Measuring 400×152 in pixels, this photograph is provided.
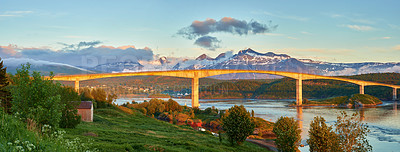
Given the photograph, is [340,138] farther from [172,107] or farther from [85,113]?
[172,107]

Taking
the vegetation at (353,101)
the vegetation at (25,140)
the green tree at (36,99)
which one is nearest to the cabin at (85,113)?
the green tree at (36,99)

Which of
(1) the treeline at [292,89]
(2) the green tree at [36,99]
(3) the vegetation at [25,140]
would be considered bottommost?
(1) the treeline at [292,89]

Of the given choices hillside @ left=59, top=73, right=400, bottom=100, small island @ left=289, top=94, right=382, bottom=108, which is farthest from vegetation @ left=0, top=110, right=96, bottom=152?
hillside @ left=59, top=73, right=400, bottom=100

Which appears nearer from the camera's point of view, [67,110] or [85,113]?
[67,110]

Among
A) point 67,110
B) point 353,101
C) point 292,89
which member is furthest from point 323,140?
point 292,89

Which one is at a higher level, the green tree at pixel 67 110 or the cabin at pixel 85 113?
the green tree at pixel 67 110

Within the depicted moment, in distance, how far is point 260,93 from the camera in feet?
570

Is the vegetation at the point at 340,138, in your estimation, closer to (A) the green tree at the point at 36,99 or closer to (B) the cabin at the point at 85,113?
(A) the green tree at the point at 36,99

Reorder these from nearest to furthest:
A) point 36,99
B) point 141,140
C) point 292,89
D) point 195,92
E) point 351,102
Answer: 1. point 36,99
2. point 141,140
3. point 195,92
4. point 351,102
5. point 292,89

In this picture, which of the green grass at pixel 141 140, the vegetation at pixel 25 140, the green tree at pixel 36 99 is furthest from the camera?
the green grass at pixel 141 140

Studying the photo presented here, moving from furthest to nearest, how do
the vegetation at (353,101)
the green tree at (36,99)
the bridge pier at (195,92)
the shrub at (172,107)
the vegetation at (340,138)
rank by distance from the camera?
1. the vegetation at (353,101)
2. the bridge pier at (195,92)
3. the shrub at (172,107)
4. the vegetation at (340,138)
5. the green tree at (36,99)

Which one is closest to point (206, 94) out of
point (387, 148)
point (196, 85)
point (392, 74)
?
point (196, 85)

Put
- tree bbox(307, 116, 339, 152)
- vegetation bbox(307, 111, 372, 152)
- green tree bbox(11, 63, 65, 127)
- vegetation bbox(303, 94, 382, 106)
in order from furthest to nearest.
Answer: vegetation bbox(303, 94, 382, 106) → tree bbox(307, 116, 339, 152) → vegetation bbox(307, 111, 372, 152) → green tree bbox(11, 63, 65, 127)

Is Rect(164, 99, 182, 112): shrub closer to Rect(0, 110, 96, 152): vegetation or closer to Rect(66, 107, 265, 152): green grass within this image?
Rect(66, 107, 265, 152): green grass
